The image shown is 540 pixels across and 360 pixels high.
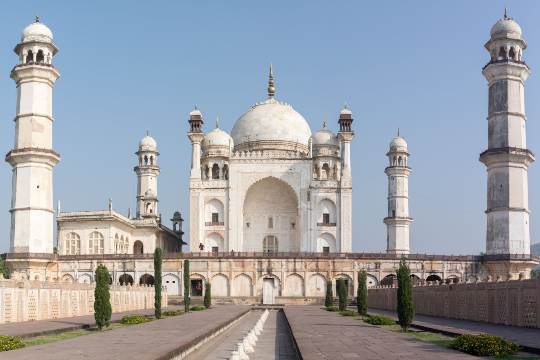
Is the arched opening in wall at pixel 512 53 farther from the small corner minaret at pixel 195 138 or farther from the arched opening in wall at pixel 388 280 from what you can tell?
the small corner minaret at pixel 195 138

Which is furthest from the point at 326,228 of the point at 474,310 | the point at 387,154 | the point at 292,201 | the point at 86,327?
the point at 86,327

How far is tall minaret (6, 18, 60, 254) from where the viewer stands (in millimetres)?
42969

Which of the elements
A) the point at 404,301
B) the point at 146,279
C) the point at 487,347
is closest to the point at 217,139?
the point at 146,279

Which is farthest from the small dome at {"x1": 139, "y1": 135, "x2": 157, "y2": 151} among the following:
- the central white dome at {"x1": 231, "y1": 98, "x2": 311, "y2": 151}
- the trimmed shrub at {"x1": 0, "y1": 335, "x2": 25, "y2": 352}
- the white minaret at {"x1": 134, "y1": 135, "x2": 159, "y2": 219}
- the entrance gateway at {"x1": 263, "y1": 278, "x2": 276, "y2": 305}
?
the trimmed shrub at {"x1": 0, "y1": 335, "x2": 25, "y2": 352}

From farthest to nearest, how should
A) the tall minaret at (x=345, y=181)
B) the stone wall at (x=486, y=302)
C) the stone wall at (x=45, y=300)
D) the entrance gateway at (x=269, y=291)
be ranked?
the tall minaret at (x=345, y=181)
the entrance gateway at (x=269, y=291)
the stone wall at (x=45, y=300)
the stone wall at (x=486, y=302)

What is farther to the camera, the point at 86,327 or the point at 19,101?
the point at 19,101

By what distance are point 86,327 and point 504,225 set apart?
28485 mm

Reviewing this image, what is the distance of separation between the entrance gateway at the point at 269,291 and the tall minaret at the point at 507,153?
43.7ft

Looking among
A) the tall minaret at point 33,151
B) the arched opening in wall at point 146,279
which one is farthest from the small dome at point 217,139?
the tall minaret at point 33,151

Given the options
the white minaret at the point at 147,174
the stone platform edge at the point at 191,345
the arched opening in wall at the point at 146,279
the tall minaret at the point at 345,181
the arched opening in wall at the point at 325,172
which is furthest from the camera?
the white minaret at the point at 147,174

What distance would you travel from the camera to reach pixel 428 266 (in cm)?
4766

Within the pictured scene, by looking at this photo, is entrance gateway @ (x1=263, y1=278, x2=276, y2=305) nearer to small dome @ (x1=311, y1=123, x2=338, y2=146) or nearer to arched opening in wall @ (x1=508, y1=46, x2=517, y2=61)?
small dome @ (x1=311, y1=123, x2=338, y2=146)

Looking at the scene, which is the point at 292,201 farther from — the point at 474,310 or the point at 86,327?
the point at 86,327

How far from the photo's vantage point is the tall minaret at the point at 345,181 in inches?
2080
